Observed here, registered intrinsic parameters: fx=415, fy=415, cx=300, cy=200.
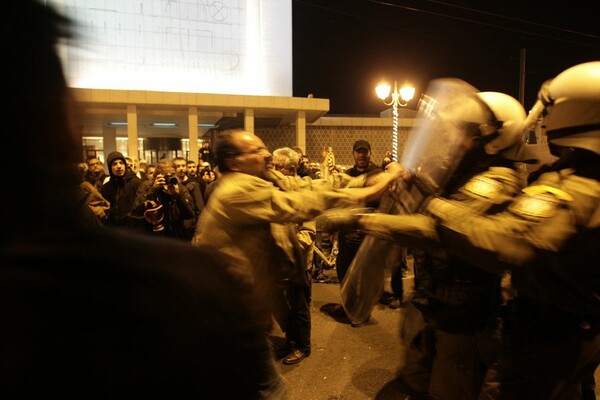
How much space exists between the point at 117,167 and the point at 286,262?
3893 millimetres

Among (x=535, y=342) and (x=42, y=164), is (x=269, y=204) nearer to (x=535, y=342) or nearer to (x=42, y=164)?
(x=535, y=342)

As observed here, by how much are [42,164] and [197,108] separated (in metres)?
18.1

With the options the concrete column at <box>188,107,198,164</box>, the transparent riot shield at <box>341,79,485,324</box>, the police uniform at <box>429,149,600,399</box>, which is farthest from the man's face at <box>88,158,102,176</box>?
the concrete column at <box>188,107,198,164</box>

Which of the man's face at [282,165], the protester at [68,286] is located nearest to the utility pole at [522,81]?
the man's face at [282,165]

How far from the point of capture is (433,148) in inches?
86.1

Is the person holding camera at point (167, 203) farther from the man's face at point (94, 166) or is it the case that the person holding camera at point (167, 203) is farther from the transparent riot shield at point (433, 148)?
the transparent riot shield at point (433, 148)

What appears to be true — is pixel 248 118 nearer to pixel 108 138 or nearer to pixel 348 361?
pixel 108 138

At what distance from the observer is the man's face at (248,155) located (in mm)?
2615

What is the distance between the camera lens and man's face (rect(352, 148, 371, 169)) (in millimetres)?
5341

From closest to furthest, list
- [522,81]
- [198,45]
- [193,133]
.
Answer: [522,81], [193,133], [198,45]

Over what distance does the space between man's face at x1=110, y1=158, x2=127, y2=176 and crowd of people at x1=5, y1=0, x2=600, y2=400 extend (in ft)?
9.54

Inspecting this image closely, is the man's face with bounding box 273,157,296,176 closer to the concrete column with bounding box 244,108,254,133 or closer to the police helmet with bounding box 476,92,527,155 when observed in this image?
the police helmet with bounding box 476,92,527,155

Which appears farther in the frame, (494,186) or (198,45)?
(198,45)

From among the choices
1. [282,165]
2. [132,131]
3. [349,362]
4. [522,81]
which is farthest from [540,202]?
[132,131]
